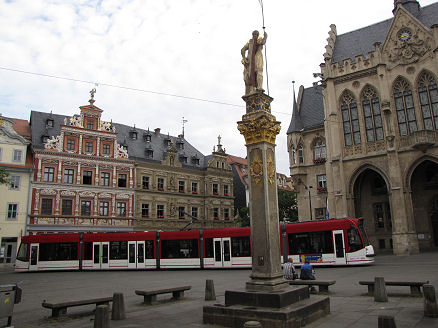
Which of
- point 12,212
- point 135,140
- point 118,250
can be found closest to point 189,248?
point 118,250

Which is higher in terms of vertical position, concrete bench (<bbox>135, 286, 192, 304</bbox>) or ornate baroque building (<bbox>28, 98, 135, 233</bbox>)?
ornate baroque building (<bbox>28, 98, 135, 233</bbox>)

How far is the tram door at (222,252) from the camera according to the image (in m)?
25.2

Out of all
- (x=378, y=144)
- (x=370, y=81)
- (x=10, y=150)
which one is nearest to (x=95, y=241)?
(x=10, y=150)

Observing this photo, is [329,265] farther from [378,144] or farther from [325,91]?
[325,91]

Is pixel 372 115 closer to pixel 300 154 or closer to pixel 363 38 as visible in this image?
pixel 300 154

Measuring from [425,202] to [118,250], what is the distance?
25.3m

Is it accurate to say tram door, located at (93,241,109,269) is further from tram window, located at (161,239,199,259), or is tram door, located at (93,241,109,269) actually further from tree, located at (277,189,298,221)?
tree, located at (277,189,298,221)

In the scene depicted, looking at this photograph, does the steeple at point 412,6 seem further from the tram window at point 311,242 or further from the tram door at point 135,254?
the tram door at point 135,254

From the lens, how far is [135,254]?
90.6 feet

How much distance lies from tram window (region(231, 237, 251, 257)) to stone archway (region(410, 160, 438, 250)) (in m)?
16.3

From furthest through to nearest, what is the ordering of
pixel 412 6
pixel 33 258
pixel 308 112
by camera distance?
pixel 308 112 < pixel 412 6 < pixel 33 258

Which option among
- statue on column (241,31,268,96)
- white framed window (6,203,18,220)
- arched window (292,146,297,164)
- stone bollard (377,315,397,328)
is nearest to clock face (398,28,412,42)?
arched window (292,146,297,164)

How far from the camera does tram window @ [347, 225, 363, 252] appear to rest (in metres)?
21.9

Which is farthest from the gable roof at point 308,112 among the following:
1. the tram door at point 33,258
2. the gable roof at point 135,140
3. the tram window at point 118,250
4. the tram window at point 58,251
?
the tram door at point 33,258
